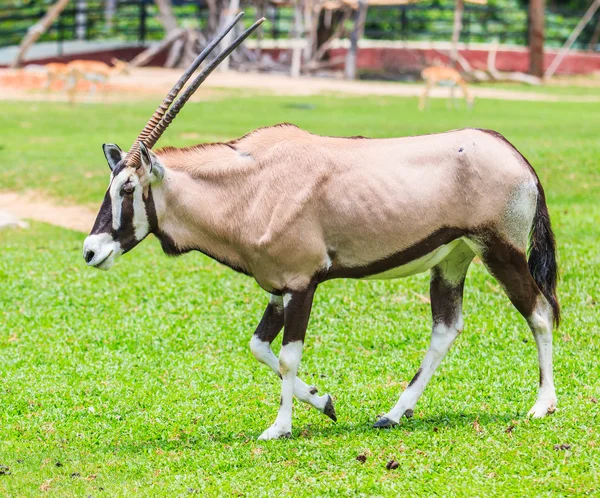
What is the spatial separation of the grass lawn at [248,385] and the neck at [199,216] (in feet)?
3.67

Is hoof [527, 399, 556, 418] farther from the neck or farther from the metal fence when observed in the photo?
the metal fence

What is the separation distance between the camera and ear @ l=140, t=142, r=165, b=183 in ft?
18.7

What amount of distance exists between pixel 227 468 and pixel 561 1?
42.9 m

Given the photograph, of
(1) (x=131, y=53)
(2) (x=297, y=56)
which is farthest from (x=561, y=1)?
(1) (x=131, y=53)

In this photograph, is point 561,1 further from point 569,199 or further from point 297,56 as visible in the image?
point 569,199

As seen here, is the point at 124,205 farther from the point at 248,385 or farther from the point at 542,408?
the point at 542,408

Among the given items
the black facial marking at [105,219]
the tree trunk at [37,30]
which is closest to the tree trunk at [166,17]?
the tree trunk at [37,30]

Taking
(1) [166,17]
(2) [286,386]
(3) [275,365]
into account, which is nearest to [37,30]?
(1) [166,17]

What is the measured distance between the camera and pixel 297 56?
35156 mm

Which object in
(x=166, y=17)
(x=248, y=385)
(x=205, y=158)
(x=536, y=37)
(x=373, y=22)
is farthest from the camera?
(x=373, y=22)

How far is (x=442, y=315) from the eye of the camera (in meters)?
6.46

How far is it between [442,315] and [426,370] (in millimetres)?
352

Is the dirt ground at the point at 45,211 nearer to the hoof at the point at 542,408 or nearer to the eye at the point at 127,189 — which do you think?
the eye at the point at 127,189

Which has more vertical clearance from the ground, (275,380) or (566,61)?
(275,380)
